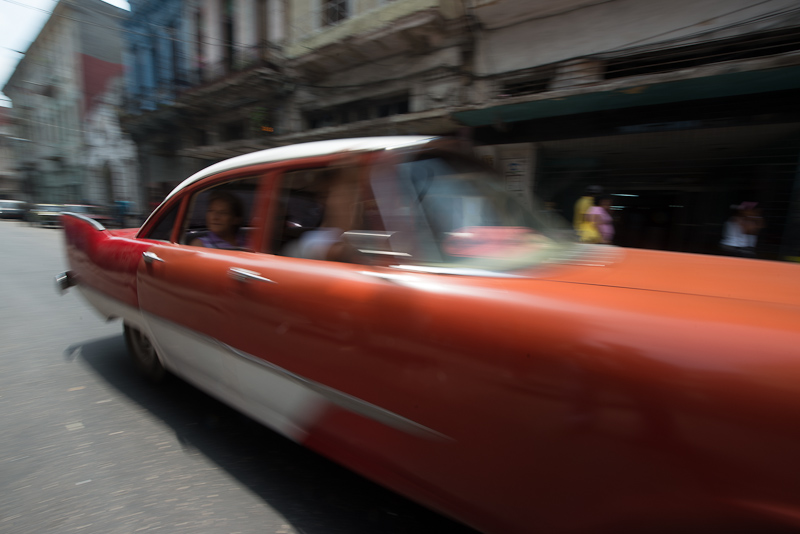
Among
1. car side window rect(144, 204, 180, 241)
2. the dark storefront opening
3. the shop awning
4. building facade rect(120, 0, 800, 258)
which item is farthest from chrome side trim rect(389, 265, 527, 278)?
the dark storefront opening

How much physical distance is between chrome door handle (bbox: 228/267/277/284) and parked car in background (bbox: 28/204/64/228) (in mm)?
22201

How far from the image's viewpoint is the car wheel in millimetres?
2789

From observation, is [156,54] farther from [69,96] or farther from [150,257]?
[150,257]

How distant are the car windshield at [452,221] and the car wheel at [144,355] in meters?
2.23

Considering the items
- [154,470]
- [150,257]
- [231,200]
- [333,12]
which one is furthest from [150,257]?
[333,12]

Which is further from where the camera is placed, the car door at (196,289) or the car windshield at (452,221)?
the car door at (196,289)

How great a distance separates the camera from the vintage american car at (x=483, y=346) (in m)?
0.83

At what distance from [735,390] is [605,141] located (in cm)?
771

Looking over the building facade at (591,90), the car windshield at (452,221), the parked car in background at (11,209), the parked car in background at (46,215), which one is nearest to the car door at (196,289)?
the car windshield at (452,221)

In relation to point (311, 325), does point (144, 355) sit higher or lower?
lower

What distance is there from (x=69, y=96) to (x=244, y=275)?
37562mm

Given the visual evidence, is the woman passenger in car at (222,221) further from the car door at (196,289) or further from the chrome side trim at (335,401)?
the chrome side trim at (335,401)

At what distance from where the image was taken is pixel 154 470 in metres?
1.97

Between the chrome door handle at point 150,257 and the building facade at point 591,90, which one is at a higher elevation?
the building facade at point 591,90
